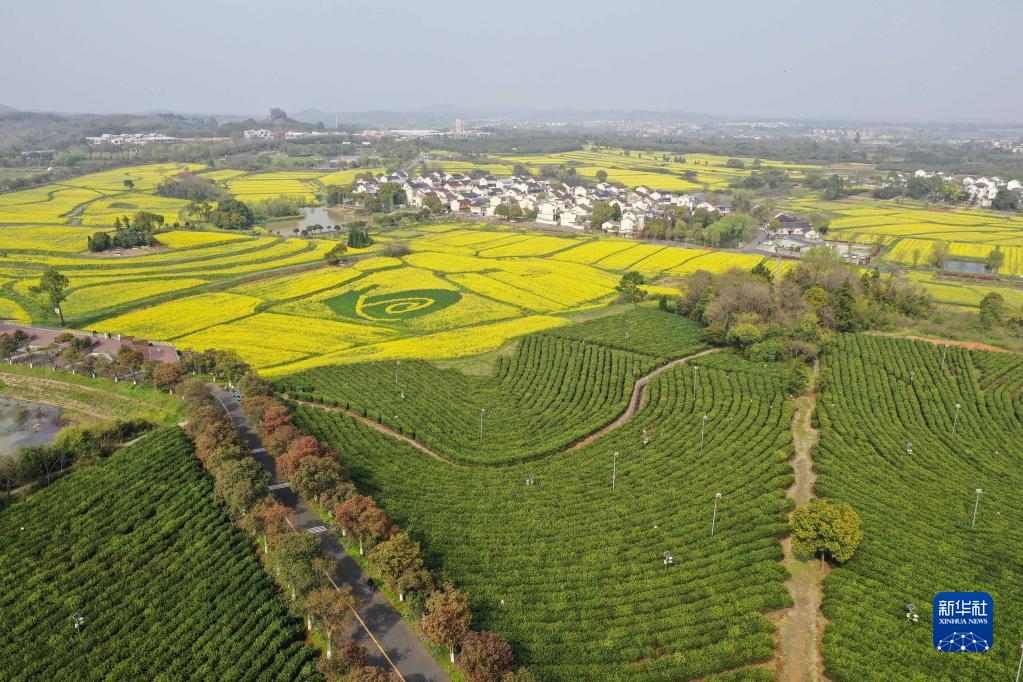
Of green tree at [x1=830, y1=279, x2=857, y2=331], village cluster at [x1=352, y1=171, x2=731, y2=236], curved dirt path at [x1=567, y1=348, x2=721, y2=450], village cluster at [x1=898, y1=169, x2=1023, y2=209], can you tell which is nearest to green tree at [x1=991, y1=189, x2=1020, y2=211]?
village cluster at [x1=898, y1=169, x2=1023, y2=209]

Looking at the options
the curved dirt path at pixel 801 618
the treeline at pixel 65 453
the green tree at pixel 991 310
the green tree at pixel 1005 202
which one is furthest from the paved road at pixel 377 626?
the green tree at pixel 1005 202

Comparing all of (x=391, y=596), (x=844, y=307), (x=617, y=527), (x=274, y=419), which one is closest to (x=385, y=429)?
(x=274, y=419)

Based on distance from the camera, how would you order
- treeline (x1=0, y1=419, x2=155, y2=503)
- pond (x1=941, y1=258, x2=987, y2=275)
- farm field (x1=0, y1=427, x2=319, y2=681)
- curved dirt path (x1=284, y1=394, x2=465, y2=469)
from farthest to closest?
1. pond (x1=941, y1=258, x2=987, y2=275)
2. curved dirt path (x1=284, y1=394, x2=465, y2=469)
3. treeline (x1=0, y1=419, x2=155, y2=503)
4. farm field (x1=0, y1=427, x2=319, y2=681)

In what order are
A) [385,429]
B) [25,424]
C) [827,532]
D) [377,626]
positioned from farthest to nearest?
[25,424]
[385,429]
[827,532]
[377,626]

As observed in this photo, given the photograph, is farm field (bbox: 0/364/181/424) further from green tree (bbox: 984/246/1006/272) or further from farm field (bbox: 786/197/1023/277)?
green tree (bbox: 984/246/1006/272)

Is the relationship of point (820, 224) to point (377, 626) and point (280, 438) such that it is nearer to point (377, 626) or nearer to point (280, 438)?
point (280, 438)

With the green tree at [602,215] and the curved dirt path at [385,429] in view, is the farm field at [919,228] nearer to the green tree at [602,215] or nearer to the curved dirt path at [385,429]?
the green tree at [602,215]

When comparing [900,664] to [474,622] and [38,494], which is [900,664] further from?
[38,494]
